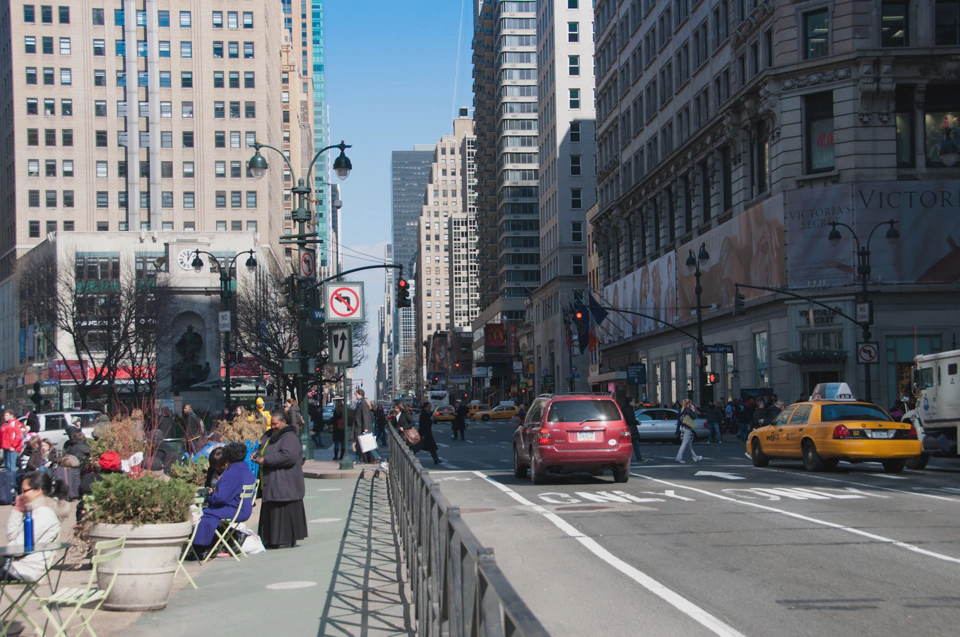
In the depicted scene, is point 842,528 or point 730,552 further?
point 842,528

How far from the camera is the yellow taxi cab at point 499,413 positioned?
8419 cm

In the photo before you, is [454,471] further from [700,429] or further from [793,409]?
[700,429]

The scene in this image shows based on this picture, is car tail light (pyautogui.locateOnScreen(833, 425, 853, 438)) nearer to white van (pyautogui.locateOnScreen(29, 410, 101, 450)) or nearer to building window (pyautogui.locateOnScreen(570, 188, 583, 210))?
white van (pyautogui.locateOnScreen(29, 410, 101, 450))

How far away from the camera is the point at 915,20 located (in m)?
44.1

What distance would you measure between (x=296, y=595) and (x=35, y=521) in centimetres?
245

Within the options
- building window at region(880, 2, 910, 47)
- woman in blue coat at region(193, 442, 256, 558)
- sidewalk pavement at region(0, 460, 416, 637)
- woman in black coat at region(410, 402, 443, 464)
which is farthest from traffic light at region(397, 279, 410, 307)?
building window at region(880, 2, 910, 47)

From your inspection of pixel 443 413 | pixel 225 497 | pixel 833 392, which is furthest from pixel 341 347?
pixel 443 413

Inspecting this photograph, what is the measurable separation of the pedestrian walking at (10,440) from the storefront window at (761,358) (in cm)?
3242

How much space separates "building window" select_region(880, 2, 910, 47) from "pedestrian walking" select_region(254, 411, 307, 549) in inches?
1536

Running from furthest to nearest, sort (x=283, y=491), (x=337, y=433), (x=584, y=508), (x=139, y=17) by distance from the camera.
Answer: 1. (x=139, y=17)
2. (x=337, y=433)
3. (x=584, y=508)
4. (x=283, y=491)

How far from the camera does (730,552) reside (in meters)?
11.7

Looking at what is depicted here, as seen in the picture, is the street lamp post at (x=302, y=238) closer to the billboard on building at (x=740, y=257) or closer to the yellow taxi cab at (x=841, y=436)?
the yellow taxi cab at (x=841, y=436)

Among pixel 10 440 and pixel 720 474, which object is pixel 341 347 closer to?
pixel 10 440

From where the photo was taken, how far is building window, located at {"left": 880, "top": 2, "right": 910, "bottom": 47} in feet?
145
